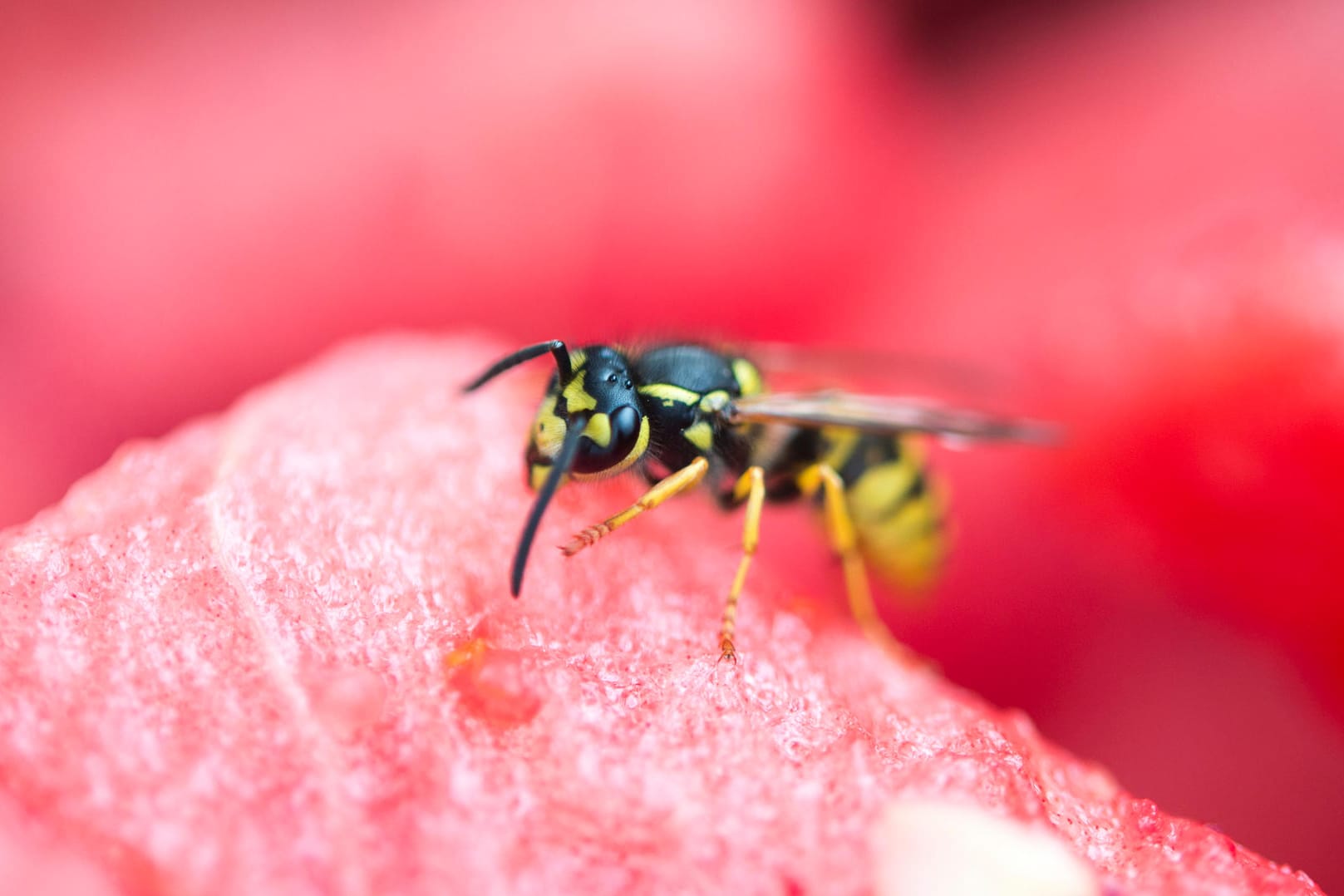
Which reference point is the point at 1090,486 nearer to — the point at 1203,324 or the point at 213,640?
the point at 1203,324

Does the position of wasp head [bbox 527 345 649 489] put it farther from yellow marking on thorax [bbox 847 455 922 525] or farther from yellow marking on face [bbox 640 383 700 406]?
yellow marking on thorax [bbox 847 455 922 525]

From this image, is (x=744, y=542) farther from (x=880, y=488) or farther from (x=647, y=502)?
(x=880, y=488)

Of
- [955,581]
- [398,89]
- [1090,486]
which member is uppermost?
[398,89]

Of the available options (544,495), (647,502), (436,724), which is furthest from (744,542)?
(436,724)

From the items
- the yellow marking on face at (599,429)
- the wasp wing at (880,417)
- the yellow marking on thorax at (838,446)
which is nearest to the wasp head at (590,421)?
the yellow marking on face at (599,429)

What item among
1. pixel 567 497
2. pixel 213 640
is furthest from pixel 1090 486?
pixel 213 640

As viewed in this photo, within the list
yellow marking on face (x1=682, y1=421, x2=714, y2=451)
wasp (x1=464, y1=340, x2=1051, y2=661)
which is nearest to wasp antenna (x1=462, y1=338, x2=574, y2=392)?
wasp (x1=464, y1=340, x2=1051, y2=661)
